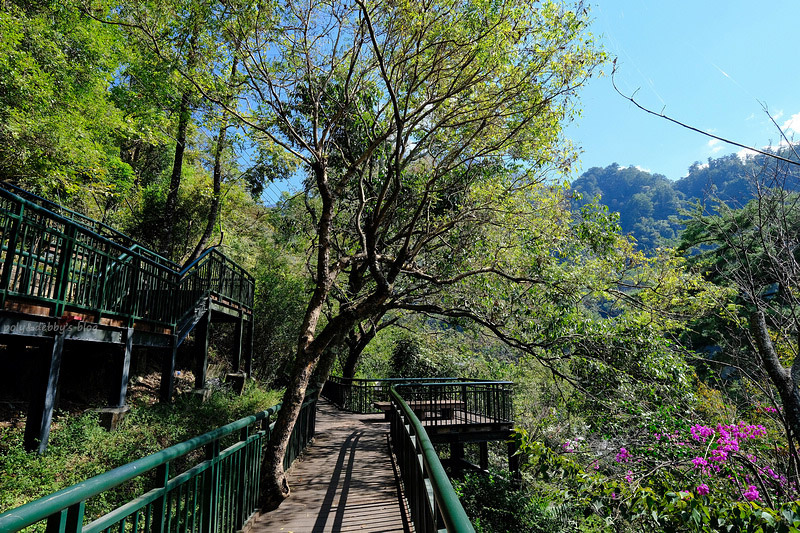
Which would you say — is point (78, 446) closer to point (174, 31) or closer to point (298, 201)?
point (174, 31)

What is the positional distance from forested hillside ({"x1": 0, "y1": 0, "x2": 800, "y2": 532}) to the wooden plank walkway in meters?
0.57

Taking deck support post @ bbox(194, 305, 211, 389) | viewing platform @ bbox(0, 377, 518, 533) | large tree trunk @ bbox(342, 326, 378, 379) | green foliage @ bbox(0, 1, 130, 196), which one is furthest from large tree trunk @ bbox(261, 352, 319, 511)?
large tree trunk @ bbox(342, 326, 378, 379)

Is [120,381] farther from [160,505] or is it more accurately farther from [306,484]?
[160,505]

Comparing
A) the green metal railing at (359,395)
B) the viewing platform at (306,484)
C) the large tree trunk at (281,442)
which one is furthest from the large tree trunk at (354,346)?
the large tree trunk at (281,442)

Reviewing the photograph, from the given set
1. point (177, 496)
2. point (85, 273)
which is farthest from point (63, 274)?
point (177, 496)

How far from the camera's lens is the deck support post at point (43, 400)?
19.3 feet

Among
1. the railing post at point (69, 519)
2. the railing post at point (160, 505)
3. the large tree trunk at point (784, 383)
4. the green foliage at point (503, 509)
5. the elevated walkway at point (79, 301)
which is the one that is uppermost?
the elevated walkway at point (79, 301)

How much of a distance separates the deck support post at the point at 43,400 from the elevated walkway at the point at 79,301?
1cm

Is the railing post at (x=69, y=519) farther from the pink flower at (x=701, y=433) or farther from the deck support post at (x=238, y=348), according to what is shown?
the deck support post at (x=238, y=348)

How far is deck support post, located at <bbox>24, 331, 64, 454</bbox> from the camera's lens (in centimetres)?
588

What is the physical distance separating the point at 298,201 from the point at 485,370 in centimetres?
1185

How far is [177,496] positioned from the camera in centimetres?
298

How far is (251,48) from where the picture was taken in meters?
7.75

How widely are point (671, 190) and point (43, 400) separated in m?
110
